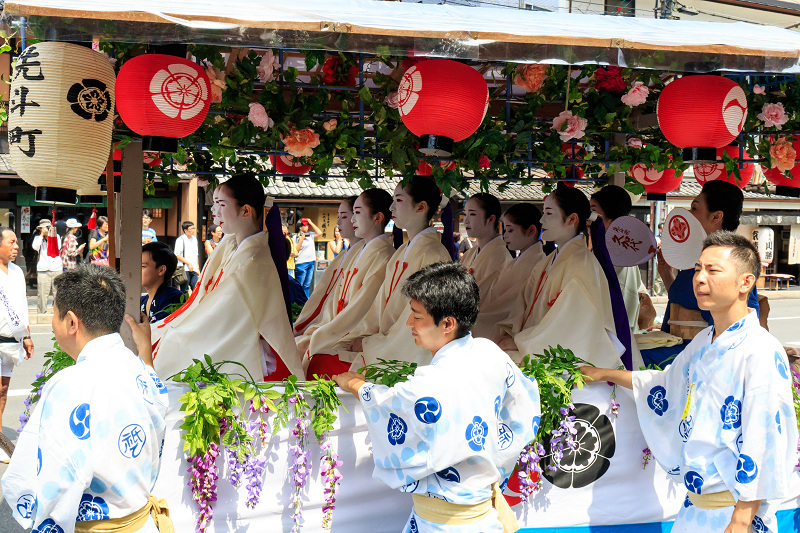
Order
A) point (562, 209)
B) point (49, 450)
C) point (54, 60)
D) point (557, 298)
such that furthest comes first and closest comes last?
point (562, 209) < point (557, 298) < point (54, 60) < point (49, 450)

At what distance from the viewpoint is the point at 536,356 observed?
3803mm

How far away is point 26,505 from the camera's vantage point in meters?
2.12

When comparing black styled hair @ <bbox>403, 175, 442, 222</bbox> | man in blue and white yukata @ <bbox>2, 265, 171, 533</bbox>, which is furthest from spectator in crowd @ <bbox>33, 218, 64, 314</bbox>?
man in blue and white yukata @ <bbox>2, 265, 171, 533</bbox>

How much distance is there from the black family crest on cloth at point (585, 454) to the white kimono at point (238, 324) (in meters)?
1.43

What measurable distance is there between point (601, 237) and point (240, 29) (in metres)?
2.43

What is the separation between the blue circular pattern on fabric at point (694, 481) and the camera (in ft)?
8.77

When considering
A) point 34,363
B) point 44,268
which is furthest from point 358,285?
point 44,268

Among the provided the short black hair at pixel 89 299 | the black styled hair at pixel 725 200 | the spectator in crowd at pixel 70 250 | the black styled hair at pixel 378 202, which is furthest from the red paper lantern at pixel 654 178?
the spectator in crowd at pixel 70 250

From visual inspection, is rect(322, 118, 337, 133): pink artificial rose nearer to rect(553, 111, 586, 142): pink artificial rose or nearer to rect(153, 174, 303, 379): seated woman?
rect(153, 174, 303, 379): seated woman

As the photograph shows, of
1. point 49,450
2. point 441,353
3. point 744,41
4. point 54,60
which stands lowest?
point 49,450

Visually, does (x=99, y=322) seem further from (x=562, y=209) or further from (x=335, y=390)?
(x=562, y=209)

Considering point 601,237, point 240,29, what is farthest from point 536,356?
point 240,29

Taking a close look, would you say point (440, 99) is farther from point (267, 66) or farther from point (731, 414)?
point (731, 414)

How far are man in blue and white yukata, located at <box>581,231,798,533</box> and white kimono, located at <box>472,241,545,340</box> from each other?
2.27 metres
